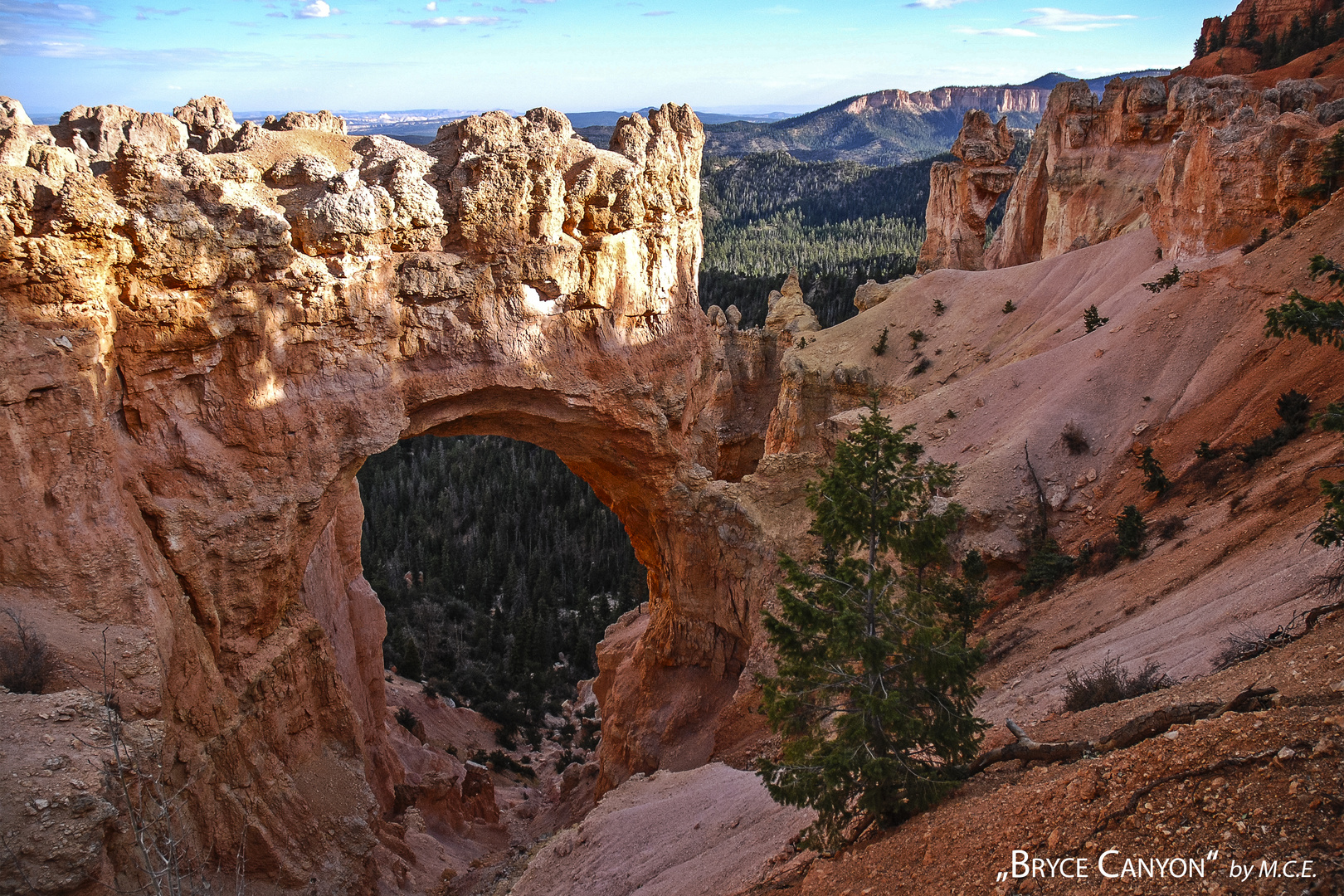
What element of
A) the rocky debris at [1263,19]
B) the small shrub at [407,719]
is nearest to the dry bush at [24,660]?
the small shrub at [407,719]

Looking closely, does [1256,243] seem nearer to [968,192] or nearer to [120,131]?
[120,131]

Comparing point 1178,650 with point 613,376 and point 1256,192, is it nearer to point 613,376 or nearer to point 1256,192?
point 613,376

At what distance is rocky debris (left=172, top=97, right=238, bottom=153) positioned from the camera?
13.6 metres

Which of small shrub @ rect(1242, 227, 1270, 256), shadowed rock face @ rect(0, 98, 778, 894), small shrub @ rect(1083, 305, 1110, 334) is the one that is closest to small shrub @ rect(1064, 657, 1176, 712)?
shadowed rock face @ rect(0, 98, 778, 894)

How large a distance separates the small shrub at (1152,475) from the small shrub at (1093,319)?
952 centimetres

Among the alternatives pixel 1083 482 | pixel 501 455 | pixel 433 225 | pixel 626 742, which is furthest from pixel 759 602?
pixel 501 455

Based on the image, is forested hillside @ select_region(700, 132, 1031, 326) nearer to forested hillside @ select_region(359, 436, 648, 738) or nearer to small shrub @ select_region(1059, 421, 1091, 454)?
forested hillside @ select_region(359, 436, 648, 738)

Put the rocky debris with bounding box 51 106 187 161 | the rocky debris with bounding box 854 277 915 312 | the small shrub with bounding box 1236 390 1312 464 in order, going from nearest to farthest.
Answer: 1. the rocky debris with bounding box 51 106 187 161
2. the small shrub with bounding box 1236 390 1312 464
3. the rocky debris with bounding box 854 277 915 312

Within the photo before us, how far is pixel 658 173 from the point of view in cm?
A: 1612

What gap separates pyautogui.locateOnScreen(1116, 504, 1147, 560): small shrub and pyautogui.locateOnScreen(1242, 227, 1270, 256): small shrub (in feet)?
32.6

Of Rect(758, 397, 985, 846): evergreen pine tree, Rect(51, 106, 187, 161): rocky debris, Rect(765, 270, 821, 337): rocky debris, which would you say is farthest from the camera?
Rect(765, 270, 821, 337): rocky debris

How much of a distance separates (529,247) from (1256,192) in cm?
1966

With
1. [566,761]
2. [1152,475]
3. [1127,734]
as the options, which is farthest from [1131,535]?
[566,761]

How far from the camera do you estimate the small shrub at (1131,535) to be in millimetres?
16500
